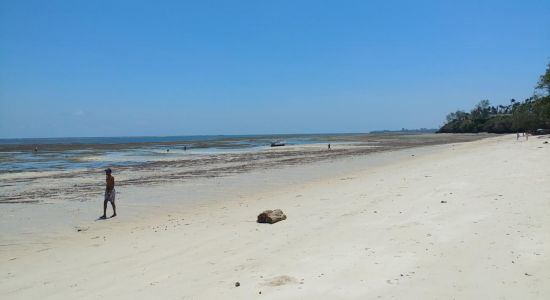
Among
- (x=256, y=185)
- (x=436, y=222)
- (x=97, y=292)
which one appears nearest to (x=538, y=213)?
(x=436, y=222)

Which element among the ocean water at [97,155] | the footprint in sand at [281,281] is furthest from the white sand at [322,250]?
the ocean water at [97,155]

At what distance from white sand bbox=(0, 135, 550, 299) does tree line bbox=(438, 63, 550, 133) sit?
165 feet

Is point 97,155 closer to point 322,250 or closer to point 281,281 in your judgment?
point 322,250

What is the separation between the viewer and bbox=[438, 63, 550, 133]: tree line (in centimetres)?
5819

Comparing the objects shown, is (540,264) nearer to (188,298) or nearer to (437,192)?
(188,298)

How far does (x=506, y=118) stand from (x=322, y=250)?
115 m

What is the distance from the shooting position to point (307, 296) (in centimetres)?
575

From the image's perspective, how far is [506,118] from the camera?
4254 inches

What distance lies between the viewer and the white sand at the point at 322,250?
19.7ft

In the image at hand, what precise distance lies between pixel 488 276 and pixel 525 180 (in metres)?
8.15

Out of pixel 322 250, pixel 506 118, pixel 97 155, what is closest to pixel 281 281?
pixel 322 250

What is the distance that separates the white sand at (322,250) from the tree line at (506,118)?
5041cm

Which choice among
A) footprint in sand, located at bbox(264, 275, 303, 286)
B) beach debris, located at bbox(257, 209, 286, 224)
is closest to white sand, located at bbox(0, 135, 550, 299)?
footprint in sand, located at bbox(264, 275, 303, 286)

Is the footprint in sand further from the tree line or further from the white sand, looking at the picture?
the tree line
